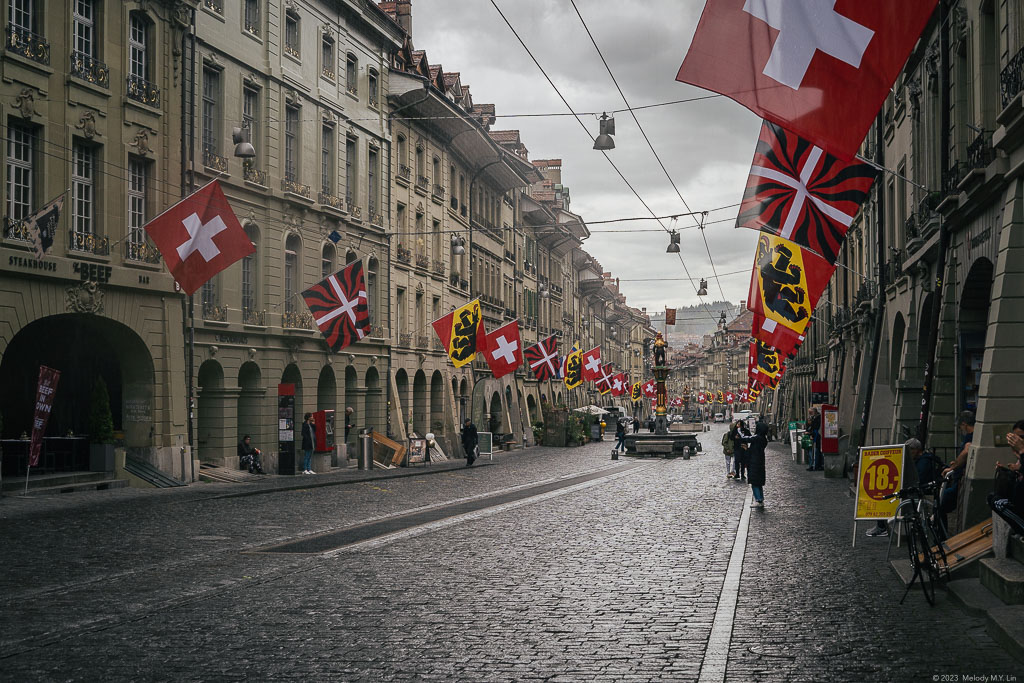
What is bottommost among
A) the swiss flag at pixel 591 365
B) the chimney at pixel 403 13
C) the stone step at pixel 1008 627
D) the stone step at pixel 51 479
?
the stone step at pixel 1008 627

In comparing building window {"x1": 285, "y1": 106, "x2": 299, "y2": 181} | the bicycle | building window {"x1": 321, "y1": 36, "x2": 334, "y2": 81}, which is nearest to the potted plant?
building window {"x1": 285, "y1": 106, "x2": 299, "y2": 181}

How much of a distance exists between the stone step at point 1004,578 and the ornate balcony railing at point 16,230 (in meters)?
19.6

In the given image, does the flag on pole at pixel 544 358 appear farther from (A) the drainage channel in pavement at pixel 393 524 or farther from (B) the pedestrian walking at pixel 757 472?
(B) the pedestrian walking at pixel 757 472

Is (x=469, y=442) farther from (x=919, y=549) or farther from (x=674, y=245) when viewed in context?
(x=919, y=549)

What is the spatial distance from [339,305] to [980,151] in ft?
57.4

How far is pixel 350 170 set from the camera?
136ft

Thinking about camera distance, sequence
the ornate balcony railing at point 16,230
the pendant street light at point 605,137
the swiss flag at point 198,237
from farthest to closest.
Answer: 1. the pendant street light at point 605,137
2. the ornate balcony railing at point 16,230
3. the swiss flag at point 198,237

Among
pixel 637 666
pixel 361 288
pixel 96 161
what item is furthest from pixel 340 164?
pixel 637 666

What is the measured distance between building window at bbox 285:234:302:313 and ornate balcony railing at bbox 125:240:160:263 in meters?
8.50

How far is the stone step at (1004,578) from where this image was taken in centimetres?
913

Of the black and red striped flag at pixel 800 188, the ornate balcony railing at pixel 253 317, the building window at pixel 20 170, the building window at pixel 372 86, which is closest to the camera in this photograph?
the black and red striped flag at pixel 800 188

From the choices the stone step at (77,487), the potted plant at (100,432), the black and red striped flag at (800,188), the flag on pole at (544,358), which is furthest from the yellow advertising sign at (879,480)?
the flag on pole at (544,358)

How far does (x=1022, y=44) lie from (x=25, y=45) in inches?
767

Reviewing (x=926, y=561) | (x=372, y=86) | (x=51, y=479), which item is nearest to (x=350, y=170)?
(x=372, y=86)
